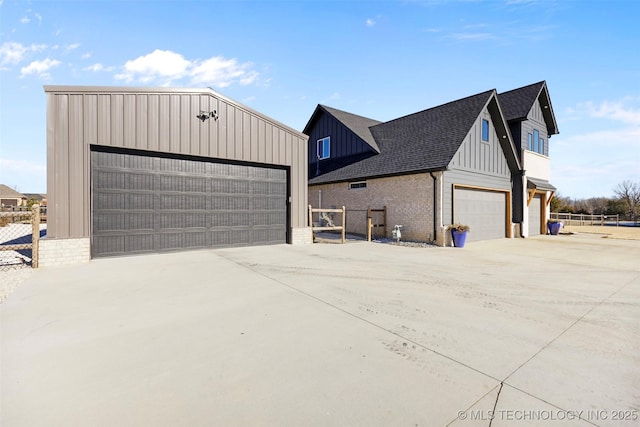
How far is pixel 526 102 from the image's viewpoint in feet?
52.1

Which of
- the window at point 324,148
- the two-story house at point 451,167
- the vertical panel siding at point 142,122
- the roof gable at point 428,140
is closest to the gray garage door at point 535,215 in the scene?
the two-story house at point 451,167

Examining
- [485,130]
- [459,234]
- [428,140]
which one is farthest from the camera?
[428,140]

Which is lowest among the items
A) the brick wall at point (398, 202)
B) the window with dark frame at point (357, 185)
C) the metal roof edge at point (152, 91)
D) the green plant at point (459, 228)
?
the green plant at point (459, 228)

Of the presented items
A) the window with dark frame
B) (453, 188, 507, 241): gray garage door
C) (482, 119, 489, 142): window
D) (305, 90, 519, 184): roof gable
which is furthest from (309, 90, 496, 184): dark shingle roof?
(453, 188, 507, 241): gray garage door

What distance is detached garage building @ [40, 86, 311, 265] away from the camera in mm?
7305

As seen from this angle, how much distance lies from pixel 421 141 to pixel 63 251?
1464 centimetres

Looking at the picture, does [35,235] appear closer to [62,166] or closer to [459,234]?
[62,166]

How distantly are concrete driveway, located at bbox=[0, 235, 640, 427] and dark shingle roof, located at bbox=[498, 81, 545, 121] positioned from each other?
13300 mm

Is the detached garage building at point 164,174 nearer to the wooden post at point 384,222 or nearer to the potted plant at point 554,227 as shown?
the wooden post at point 384,222

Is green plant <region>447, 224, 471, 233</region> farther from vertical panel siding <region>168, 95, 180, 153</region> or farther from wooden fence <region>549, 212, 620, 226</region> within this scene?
wooden fence <region>549, 212, 620, 226</region>

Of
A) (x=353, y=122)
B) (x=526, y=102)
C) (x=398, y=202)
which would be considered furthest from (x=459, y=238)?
(x=353, y=122)

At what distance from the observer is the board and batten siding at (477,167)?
11797mm

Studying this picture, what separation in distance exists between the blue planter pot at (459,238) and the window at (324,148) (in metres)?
A: 11.2

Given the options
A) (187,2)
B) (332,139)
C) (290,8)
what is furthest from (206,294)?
(332,139)
